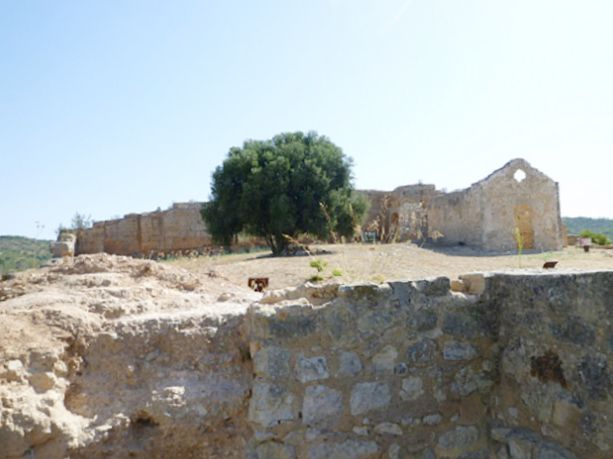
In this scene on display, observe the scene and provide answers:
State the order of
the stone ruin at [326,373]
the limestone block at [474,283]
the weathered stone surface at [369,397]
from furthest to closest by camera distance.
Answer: the limestone block at [474,283], the weathered stone surface at [369,397], the stone ruin at [326,373]

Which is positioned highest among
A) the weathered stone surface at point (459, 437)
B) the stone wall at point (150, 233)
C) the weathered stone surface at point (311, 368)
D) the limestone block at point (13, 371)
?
the stone wall at point (150, 233)

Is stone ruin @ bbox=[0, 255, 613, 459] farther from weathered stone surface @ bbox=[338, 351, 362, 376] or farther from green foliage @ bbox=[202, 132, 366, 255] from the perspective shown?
green foliage @ bbox=[202, 132, 366, 255]

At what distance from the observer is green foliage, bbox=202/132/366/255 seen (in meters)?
17.4

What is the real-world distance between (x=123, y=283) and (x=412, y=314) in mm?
2027

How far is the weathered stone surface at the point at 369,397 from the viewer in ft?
9.78

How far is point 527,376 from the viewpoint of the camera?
3.03 meters

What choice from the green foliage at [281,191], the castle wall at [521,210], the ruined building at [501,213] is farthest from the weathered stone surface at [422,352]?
the castle wall at [521,210]

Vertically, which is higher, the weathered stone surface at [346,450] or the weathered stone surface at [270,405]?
the weathered stone surface at [270,405]

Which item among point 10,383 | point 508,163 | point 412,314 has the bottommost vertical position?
point 10,383

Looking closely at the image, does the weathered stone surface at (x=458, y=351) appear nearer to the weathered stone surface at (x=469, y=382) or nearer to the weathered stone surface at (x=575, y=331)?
the weathered stone surface at (x=469, y=382)

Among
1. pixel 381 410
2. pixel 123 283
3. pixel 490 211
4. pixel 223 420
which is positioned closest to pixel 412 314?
pixel 381 410

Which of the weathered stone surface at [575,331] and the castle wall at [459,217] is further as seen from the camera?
the castle wall at [459,217]

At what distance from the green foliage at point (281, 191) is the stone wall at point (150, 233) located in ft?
26.9

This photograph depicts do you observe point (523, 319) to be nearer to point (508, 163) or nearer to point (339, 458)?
point (339, 458)
